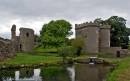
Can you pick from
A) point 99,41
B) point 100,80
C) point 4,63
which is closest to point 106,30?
point 99,41

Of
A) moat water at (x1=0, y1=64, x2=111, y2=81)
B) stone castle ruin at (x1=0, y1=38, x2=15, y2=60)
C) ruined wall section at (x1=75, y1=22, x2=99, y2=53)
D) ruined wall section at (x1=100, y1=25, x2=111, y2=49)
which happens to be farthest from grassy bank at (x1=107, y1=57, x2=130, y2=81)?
ruined wall section at (x1=100, y1=25, x2=111, y2=49)

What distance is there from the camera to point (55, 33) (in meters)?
83.6

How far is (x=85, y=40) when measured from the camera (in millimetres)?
81688

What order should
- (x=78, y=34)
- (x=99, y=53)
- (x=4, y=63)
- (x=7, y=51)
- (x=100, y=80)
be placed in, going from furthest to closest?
(x=78, y=34)
(x=99, y=53)
(x=7, y=51)
(x=4, y=63)
(x=100, y=80)

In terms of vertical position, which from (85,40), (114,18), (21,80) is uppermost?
(114,18)

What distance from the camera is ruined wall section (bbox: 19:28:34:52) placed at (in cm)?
8280

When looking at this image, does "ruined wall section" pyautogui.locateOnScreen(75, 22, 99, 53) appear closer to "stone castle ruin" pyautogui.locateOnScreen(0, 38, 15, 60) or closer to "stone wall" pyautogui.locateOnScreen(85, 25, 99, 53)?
"stone wall" pyautogui.locateOnScreen(85, 25, 99, 53)

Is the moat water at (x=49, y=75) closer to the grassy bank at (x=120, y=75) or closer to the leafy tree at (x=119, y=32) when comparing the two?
the grassy bank at (x=120, y=75)

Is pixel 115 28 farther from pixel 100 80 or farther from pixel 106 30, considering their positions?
pixel 100 80

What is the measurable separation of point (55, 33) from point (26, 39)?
24.8 ft

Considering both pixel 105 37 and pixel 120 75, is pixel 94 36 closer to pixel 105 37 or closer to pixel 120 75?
pixel 105 37

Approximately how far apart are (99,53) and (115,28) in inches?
497

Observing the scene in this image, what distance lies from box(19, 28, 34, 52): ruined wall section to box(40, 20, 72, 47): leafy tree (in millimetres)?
3163

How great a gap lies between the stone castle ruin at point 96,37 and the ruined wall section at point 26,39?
12978 millimetres
